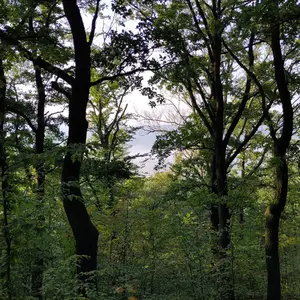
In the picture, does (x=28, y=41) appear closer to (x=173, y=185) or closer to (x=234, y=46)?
(x=234, y=46)

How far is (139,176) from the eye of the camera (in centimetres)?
1123

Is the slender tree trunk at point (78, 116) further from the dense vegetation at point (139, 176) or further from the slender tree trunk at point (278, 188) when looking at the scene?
the slender tree trunk at point (278, 188)

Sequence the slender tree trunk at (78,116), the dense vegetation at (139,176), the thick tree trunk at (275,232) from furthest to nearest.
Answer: the thick tree trunk at (275,232) → the slender tree trunk at (78,116) → the dense vegetation at (139,176)

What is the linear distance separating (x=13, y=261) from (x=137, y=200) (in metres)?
5.93

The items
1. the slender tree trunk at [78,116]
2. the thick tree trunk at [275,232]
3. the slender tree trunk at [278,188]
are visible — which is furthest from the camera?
the thick tree trunk at [275,232]

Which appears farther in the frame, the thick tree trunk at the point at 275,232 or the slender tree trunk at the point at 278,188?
the thick tree trunk at the point at 275,232

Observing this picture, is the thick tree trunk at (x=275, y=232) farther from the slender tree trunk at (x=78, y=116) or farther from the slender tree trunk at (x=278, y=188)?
the slender tree trunk at (x=78, y=116)

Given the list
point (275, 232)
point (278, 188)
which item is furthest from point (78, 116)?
point (275, 232)

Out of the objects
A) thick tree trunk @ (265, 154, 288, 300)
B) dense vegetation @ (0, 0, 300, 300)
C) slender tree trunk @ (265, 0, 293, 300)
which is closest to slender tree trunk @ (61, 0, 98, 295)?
dense vegetation @ (0, 0, 300, 300)

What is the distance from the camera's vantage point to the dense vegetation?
315 cm

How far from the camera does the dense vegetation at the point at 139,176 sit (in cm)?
315

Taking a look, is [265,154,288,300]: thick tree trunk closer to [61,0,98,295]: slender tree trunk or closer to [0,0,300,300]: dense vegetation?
[0,0,300,300]: dense vegetation

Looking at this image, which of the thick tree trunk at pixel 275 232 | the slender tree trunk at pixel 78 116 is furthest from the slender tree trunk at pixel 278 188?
the slender tree trunk at pixel 78 116

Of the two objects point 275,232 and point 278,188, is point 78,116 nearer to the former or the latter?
point 278,188
